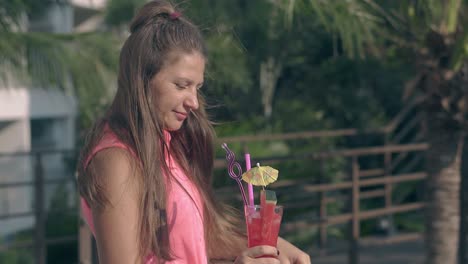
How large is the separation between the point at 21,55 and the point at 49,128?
49.2ft

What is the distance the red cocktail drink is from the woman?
36 mm

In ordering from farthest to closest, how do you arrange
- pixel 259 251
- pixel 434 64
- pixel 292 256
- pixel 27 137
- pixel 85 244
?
pixel 27 137, pixel 434 64, pixel 85 244, pixel 292 256, pixel 259 251

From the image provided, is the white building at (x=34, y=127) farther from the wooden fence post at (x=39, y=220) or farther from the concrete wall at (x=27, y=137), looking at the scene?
the wooden fence post at (x=39, y=220)

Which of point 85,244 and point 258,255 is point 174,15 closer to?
point 258,255

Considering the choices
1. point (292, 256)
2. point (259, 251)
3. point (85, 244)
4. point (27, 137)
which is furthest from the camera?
point (27, 137)

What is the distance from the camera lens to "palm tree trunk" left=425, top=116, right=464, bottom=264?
16.9 feet

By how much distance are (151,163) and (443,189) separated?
3.62m

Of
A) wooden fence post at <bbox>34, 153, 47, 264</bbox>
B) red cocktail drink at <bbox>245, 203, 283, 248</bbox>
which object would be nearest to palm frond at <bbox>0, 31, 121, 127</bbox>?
wooden fence post at <bbox>34, 153, 47, 264</bbox>

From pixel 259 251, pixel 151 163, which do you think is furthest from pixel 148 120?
pixel 259 251

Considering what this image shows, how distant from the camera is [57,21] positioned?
19.5m

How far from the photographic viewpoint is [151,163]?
73.8 inches

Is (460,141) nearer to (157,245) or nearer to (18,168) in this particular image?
(157,245)

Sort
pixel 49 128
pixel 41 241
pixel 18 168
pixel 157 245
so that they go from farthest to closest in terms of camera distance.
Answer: pixel 49 128 → pixel 18 168 → pixel 41 241 → pixel 157 245

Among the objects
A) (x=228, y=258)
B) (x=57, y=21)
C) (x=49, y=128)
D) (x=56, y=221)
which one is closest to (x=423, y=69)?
(x=228, y=258)
